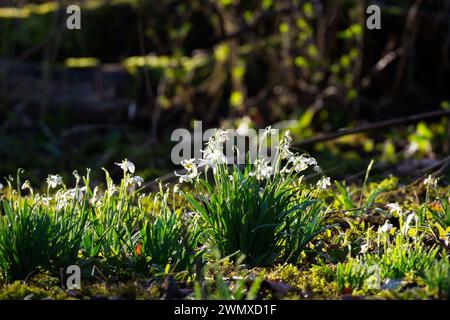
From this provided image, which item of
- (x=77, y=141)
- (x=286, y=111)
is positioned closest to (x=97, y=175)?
(x=77, y=141)

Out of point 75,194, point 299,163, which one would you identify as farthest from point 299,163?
point 75,194

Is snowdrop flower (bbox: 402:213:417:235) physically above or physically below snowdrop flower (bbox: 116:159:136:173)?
below

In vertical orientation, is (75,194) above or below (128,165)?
below

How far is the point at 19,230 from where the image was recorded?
9.63ft

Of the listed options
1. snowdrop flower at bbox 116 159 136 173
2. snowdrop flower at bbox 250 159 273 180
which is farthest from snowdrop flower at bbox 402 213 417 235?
snowdrop flower at bbox 116 159 136 173

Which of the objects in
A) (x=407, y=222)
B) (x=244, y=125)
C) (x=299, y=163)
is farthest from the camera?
(x=244, y=125)

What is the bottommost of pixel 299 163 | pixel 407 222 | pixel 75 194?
pixel 407 222

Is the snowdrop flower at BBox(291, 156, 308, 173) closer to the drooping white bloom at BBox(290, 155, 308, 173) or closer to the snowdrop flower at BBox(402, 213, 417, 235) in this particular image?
the drooping white bloom at BBox(290, 155, 308, 173)

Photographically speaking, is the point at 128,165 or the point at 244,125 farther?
the point at 244,125

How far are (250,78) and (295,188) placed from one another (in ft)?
17.9

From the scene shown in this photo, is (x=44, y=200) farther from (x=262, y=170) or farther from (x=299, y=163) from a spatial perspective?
(x=299, y=163)

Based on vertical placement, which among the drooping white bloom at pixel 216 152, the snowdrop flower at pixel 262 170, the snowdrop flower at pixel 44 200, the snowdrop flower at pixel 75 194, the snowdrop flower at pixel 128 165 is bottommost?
the snowdrop flower at pixel 44 200

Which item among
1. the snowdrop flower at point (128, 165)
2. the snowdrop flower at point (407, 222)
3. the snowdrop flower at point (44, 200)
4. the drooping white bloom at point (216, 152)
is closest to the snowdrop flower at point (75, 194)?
the snowdrop flower at point (44, 200)

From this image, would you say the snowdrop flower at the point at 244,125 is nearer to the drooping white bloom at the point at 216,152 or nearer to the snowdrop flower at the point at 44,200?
the drooping white bloom at the point at 216,152
